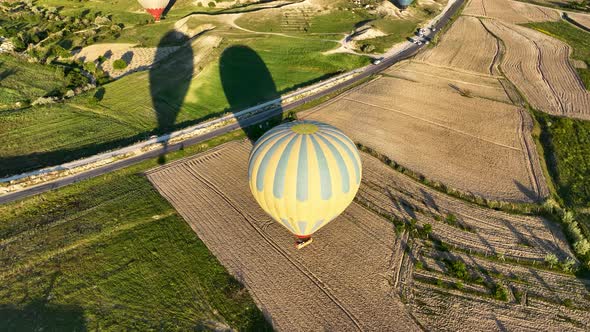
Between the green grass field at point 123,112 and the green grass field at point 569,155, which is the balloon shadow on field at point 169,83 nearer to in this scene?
the green grass field at point 123,112

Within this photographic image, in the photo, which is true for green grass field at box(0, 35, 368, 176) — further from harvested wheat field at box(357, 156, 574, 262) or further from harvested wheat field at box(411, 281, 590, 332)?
harvested wheat field at box(411, 281, 590, 332)

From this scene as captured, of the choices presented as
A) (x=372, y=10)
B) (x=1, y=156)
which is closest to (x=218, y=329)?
(x=1, y=156)

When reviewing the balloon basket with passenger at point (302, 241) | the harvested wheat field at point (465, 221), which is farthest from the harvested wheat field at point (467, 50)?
the balloon basket with passenger at point (302, 241)

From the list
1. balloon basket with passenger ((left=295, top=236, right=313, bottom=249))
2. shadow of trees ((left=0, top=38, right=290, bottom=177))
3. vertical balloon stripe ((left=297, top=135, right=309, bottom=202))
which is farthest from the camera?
shadow of trees ((left=0, top=38, right=290, bottom=177))

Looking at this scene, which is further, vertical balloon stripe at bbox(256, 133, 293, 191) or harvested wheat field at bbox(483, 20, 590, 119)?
harvested wheat field at bbox(483, 20, 590, 119)

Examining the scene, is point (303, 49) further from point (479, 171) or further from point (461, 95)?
point (479, 171)

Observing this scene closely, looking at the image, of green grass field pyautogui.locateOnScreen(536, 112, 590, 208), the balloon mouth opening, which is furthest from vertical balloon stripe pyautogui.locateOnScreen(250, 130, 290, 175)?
green grass field pyautogui.locateOnScreen(536, 112, 590, 208)
